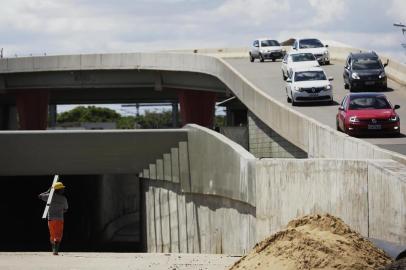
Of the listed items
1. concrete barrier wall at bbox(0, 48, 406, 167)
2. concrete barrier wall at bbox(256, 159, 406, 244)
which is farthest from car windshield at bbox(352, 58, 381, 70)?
concrete barrier wall at bbox(256, 159, 406, 244)

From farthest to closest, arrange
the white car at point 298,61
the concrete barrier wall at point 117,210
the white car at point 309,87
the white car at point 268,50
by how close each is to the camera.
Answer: the white car at point 268,50 < the concrete barrier wall at point 117,210 < the white car at point 298,61 < the white car at point 309,87

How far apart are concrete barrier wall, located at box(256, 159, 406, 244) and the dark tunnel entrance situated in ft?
86.5

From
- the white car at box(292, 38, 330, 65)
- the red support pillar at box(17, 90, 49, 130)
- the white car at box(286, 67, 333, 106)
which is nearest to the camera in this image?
the white car at box(286, 67, 333, 106)

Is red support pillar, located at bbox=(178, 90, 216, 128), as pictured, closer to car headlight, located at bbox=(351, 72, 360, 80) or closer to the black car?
the black car

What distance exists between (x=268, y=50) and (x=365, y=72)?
24.0 meters

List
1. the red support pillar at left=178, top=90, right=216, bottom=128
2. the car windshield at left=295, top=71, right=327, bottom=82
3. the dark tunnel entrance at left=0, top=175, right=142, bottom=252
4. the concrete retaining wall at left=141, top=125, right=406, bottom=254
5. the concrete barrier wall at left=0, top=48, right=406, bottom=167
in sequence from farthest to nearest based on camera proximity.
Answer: the red support pillar at left=178, top=90, right=216, bottom=128 → the dark tunnel entrance at left=0, top=175, right=142, bottom=252 → the car windshield at left=295, top=71, right=327, bottom=82 → the concrete barrier wall at left=0, top=48, right=406, bottom=167 → the concrete retaining wall at left=141, top=125, right=406, bottom=254

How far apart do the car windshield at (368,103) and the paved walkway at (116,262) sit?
15952mm

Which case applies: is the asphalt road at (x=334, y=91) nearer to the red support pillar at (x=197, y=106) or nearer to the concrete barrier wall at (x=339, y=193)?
the red support pillar at (x=197, y=106)

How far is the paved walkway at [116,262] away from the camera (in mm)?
16219

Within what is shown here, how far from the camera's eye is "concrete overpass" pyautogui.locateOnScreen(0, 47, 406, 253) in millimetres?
15539

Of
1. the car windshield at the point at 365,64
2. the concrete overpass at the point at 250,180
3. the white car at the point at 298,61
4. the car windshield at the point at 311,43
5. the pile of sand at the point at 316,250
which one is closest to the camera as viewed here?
the pile of sand at the point at 316,250

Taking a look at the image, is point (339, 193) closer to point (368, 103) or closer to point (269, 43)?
point (368, 103)

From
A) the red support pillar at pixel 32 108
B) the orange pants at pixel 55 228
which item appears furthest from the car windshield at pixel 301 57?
the orange pants at pixel 55 228

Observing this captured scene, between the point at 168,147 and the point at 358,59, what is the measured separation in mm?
12193
